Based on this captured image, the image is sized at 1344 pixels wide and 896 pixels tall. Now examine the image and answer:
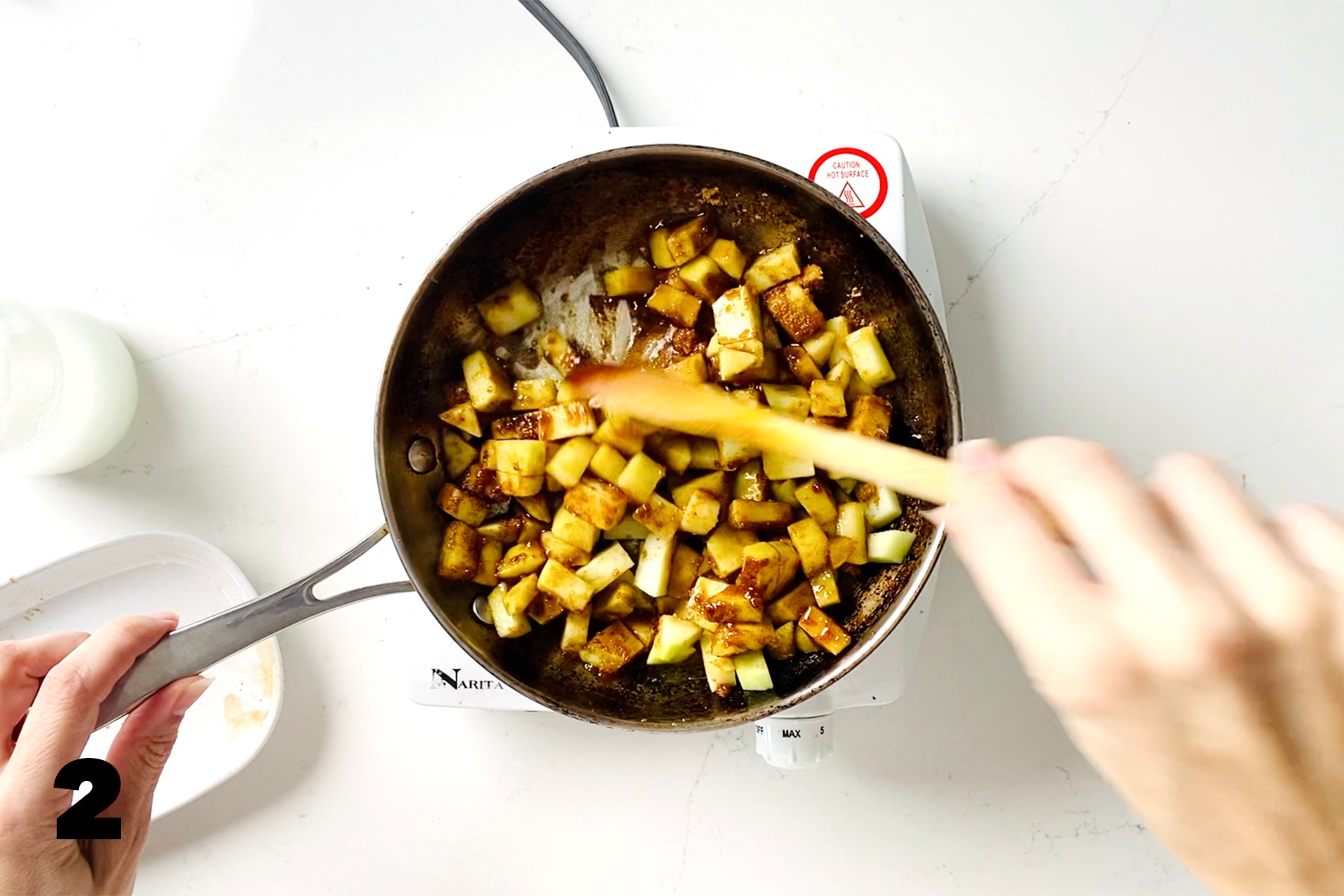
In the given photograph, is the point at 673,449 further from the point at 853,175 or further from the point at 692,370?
the point at 853,175

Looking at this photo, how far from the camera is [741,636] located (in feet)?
3.35

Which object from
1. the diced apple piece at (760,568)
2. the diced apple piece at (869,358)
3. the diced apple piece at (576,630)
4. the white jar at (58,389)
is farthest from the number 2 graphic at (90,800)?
the diced apple piece at (869,358)

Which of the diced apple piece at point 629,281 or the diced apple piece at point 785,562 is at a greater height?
the diced apple piece at point 629,281

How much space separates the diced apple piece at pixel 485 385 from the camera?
109cm

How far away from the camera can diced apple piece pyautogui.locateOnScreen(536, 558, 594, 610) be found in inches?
41.6

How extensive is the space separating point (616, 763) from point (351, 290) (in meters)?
0.76

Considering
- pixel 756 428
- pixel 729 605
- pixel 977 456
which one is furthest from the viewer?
pixel 729 605

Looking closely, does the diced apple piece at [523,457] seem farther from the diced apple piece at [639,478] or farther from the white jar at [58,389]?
the white jar at [58,389]

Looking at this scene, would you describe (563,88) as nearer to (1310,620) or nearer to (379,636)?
(379,636)

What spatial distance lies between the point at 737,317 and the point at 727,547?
0.87 ft

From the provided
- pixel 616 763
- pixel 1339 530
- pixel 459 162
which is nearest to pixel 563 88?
pixel 459 162

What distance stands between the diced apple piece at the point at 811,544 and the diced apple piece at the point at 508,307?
419 millimetres

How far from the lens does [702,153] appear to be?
96 centimetres

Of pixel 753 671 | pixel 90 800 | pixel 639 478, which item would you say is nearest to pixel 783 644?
pixel 753 671
